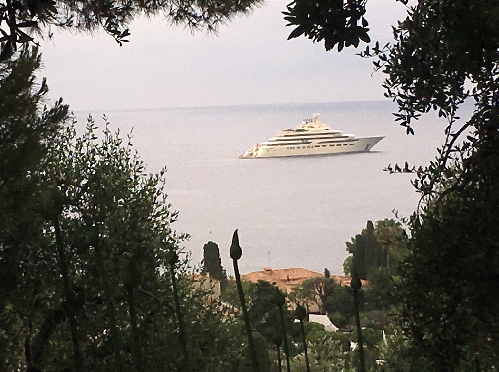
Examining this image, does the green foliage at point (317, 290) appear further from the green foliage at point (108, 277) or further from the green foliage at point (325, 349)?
the green foliage at point (108, 277)

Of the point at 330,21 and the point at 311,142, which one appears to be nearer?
the point at 330,21

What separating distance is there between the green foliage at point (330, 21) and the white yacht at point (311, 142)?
4.51 metres

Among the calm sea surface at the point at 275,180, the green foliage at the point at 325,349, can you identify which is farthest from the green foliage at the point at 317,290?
the calm sea surface at the point at 275,180

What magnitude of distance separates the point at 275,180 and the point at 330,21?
4.41 meters

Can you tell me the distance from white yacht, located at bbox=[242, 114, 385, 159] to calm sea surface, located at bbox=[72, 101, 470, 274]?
0.07 m

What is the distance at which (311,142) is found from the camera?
219 inches

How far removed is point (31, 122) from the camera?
1537 mm

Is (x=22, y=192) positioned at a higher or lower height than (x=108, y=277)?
higher

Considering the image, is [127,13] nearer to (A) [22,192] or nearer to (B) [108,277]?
(A) [22,192]

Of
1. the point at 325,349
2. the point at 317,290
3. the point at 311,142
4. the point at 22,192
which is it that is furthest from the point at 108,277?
the point at 311,142

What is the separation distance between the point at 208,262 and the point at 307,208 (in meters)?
1.69

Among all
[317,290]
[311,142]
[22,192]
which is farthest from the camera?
[311,142]

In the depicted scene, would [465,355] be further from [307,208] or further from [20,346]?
[307,208]

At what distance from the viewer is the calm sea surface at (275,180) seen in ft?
14.1
